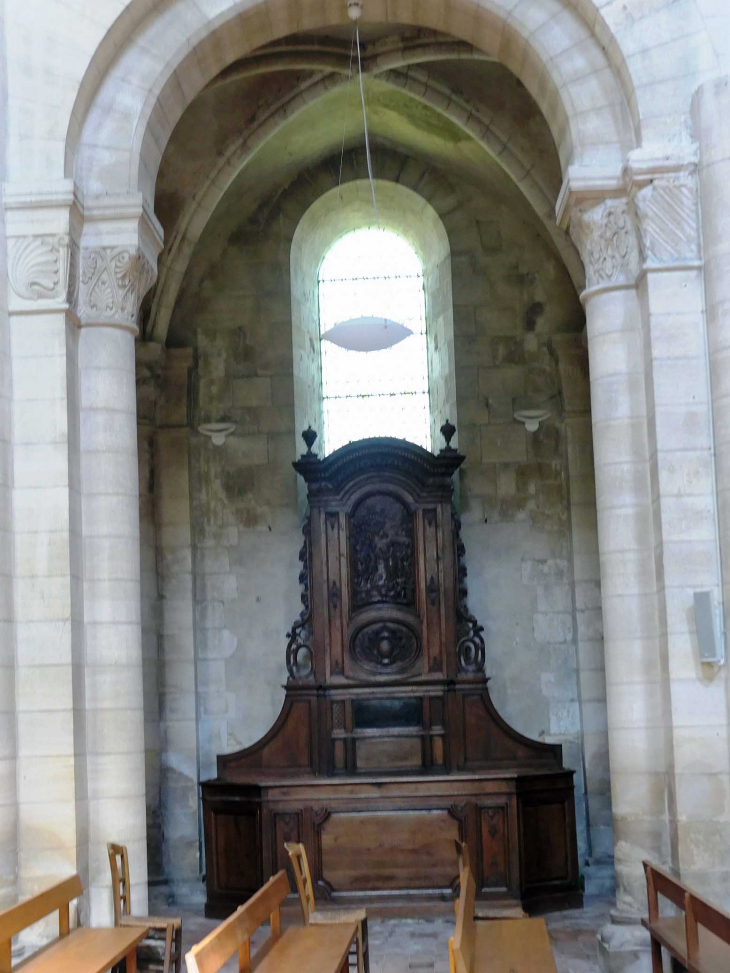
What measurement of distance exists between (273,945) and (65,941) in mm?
1123

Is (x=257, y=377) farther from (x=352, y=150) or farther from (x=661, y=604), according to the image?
(x=661, y=604)

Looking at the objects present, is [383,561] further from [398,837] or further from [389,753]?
[398,837]

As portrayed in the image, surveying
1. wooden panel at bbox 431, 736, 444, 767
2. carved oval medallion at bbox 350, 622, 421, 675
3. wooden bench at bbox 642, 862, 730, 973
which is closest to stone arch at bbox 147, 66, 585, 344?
carved oval medallion at bbox 350, 622, 421, 675

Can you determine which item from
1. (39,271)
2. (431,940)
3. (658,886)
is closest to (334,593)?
(431,940)

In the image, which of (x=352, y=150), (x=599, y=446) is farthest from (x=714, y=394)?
(x=352, y=150)

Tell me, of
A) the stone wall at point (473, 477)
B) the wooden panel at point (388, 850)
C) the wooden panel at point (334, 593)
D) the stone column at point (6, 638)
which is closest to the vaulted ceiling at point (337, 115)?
the stone wall at point (473, 477)

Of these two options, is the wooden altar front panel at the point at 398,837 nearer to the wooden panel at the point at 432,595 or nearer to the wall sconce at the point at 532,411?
the wooden panel at the point at 432,595

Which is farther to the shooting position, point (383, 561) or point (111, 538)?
point (383, 561)

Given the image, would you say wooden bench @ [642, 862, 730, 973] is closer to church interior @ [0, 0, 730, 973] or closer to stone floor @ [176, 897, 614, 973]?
church interior @ [0, 0, 730, 973]

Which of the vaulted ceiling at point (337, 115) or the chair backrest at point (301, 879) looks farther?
the vaulted ceiling at point (337, 115)

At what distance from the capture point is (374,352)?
13945mm

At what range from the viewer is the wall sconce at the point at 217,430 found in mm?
12953

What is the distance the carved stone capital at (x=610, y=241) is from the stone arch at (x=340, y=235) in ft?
15.3

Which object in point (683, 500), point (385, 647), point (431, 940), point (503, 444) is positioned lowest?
point (431, 940)
